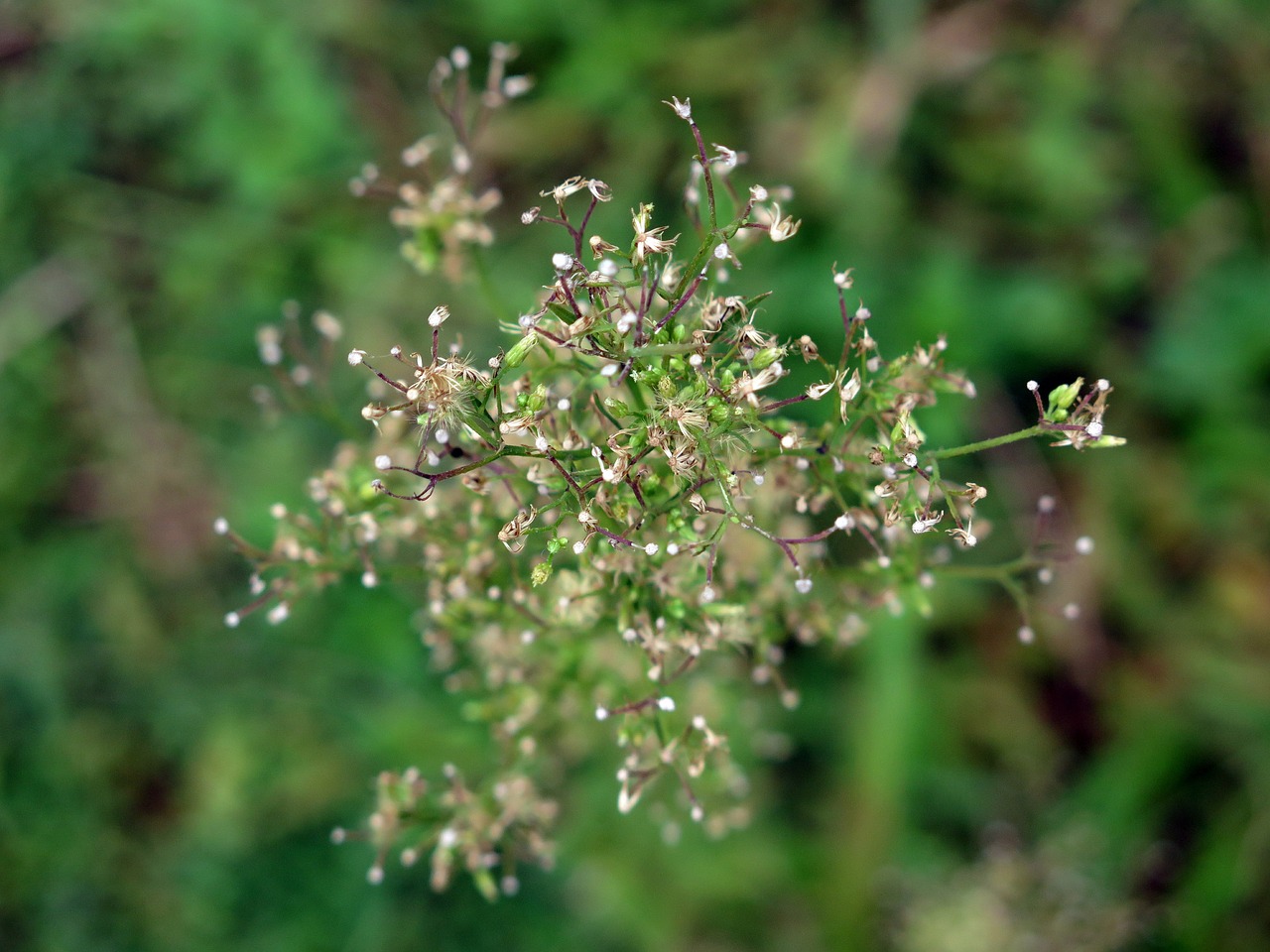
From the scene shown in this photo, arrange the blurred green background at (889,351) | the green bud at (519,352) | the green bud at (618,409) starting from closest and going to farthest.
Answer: the green bud at (519,352)
the green bud at (618,409)
the blurred green background at (889,351)

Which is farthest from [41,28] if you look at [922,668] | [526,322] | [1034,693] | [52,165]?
[1034,693]

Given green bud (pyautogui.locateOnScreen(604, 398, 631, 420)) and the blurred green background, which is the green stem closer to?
green bud (pyautogui.locateOnScreen(604, 398, 631, 420))

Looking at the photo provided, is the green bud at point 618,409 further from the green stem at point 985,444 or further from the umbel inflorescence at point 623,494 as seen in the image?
the green stem at point 985,444

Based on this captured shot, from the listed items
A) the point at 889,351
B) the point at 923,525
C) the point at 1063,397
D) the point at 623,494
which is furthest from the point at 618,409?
the point at 889,351

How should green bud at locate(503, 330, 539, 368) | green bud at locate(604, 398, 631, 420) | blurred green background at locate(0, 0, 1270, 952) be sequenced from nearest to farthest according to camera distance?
1. green bud at locate(503, 330, 539, 368)
2. green bud at locate(604, 398, 631, 420)
3. blurred green background at locate(0, 0, 1270, 952)

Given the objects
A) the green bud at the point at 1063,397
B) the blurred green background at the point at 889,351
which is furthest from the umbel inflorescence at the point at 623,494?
the blurred green background at the point at 889,351

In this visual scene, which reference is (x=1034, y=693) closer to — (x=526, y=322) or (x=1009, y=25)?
(x=1009, y=25)

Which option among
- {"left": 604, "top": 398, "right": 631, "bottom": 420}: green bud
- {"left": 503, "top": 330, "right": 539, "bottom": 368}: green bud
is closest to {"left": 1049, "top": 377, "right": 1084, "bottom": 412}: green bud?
{"left": 604, "top": 398, "right": 631, "bottom": 420}: green bud
